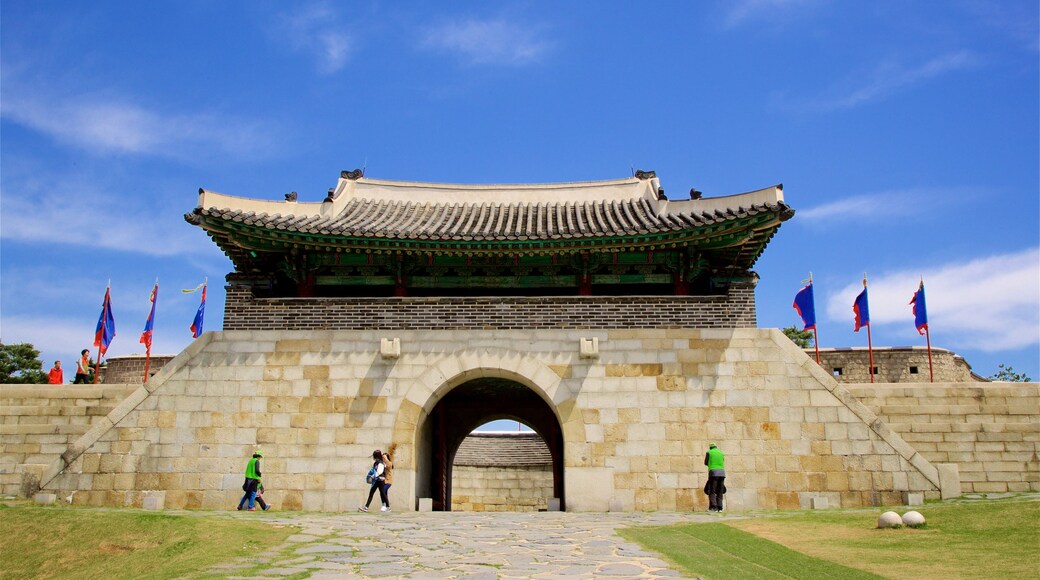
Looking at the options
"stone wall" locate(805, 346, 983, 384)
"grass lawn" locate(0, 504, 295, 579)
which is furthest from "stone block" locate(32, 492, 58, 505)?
"stone wall" locate(805, 346, 983, 384)

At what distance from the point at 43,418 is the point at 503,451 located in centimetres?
1725

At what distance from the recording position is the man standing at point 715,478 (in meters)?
13.4

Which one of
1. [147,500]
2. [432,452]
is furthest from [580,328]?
[147,500]

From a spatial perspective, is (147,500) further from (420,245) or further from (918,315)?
(918,315)

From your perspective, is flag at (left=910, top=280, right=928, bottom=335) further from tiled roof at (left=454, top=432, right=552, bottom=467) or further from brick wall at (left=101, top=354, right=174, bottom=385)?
brick wall at (left=101, top=354, right=174, bottom=385)

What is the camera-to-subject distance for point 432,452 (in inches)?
712

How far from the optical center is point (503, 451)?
2953cm

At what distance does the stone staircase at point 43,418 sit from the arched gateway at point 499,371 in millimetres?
872

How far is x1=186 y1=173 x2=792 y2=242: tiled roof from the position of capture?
14953 mm

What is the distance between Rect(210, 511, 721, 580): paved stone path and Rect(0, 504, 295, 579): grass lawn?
462 millimetres

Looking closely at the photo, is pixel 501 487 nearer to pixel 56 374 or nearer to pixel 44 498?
pixel 56 374

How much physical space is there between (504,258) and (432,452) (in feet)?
16.6

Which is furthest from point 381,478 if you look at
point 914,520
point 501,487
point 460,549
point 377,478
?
point 501,487

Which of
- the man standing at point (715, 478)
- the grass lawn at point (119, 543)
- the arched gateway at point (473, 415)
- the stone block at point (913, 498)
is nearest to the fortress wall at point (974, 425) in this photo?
the stone block at point (913, 498)
